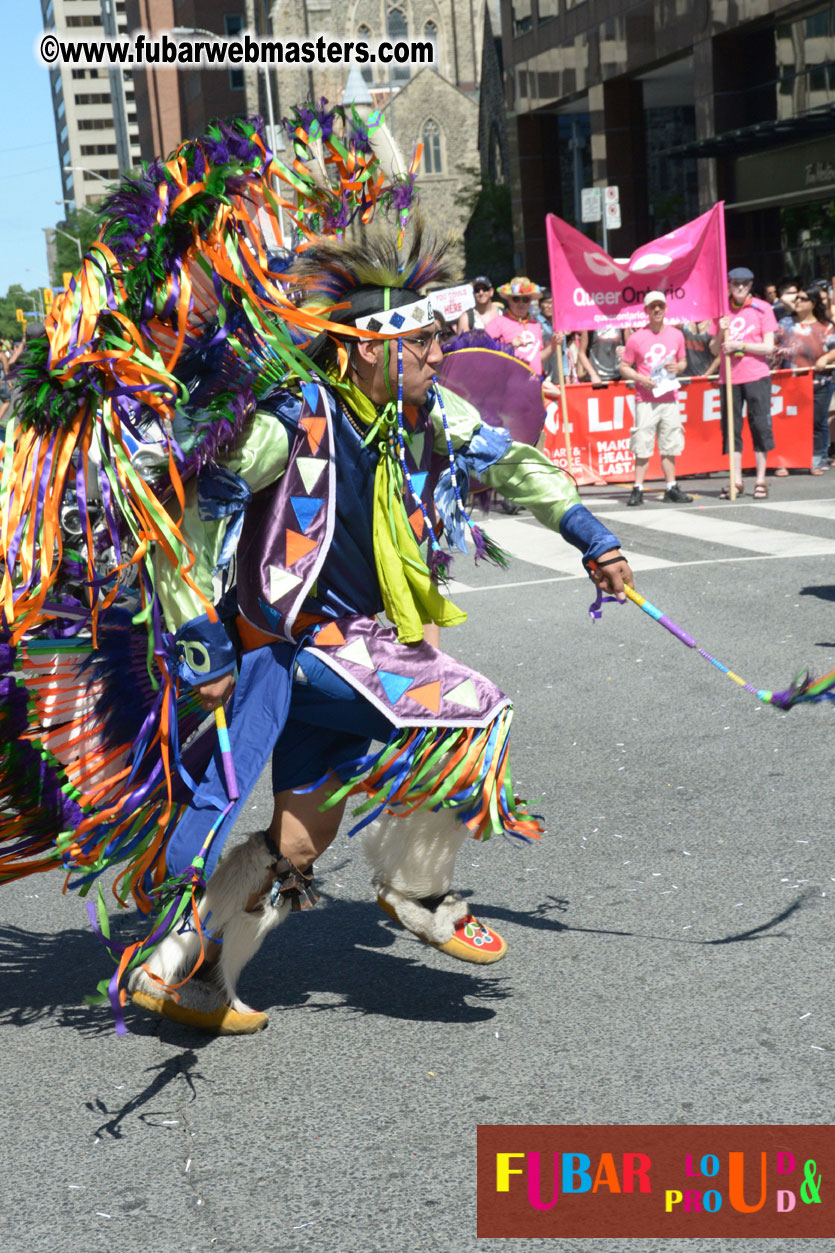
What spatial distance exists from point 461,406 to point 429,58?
86602mm

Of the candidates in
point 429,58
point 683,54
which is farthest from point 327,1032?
point 429,58

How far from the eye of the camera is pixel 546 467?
3.84 metres

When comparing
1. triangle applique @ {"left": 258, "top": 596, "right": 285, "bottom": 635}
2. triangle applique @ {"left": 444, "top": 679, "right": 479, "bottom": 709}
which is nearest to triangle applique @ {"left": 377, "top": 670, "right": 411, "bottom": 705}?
triangle applique @ {"left": 444, "top": 679, "right": 479, "bottom": 709}

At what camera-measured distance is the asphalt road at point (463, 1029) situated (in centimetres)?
283

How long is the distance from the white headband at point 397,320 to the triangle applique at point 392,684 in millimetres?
782

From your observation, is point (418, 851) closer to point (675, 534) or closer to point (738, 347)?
point (675, 534)

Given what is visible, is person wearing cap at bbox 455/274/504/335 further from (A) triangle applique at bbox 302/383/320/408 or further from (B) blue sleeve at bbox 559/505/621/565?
(A) triangle applique at bbox 302/383/320/408

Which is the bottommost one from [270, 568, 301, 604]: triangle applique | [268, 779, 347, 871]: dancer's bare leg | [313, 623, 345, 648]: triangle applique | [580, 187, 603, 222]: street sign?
[268, 779, 347, 871]: dancer's bare leg

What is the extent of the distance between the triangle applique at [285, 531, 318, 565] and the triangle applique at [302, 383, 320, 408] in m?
0.30

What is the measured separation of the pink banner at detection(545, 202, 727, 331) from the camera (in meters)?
13.6

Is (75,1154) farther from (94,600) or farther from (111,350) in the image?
(111,350)

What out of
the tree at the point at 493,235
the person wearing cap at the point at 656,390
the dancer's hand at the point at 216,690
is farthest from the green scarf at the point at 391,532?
the tree at the point at 493,235

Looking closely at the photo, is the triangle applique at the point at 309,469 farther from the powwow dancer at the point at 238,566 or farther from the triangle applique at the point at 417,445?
the triangle applique at the point at 417,445

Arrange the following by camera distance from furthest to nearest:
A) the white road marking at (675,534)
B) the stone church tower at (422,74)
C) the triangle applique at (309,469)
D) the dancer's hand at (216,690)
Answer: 1. the stone church tower at (422,74)
2. the white road marking at (675,534)
3. the triangle applique at (309,469)
4. the dancer's hand at (216,690)
